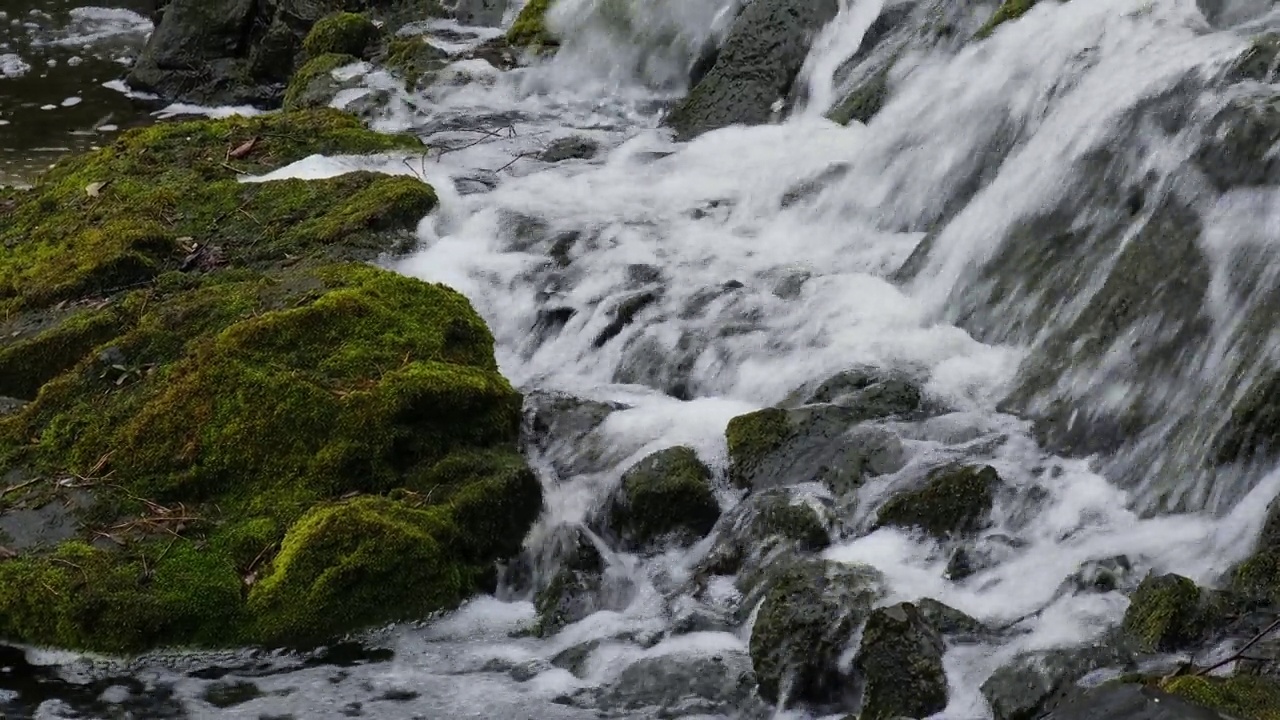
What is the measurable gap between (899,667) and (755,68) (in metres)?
8.14

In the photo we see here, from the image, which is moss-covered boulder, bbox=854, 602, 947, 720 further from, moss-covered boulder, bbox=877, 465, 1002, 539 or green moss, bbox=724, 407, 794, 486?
green moss, bbox=724, 407, 794, 486

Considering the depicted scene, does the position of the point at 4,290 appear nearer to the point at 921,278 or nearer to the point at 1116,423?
the point at 921,278

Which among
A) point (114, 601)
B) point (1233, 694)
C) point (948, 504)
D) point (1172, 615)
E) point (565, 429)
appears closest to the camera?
point (1233, 694)

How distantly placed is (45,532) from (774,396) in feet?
11.8

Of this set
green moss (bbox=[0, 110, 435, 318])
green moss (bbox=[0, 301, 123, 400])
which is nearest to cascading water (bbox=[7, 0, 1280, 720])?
green moss (bbox=[0, 110, 435, 318])

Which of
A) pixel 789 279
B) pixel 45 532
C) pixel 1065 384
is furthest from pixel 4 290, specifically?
pixel 1065 384

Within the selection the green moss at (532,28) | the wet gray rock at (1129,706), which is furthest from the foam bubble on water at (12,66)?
the wet gray rock at (1129,706)

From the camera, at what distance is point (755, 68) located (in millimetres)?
11898

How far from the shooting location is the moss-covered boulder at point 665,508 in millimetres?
6109

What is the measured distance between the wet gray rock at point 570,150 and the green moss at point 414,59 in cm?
257

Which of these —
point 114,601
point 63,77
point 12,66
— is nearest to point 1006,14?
point 114,601

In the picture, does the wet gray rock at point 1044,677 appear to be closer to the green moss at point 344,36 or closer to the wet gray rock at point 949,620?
the wet gray rock at point 949,620

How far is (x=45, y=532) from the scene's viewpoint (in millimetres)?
5996

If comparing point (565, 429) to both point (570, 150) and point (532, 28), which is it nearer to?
point (570, 150)
